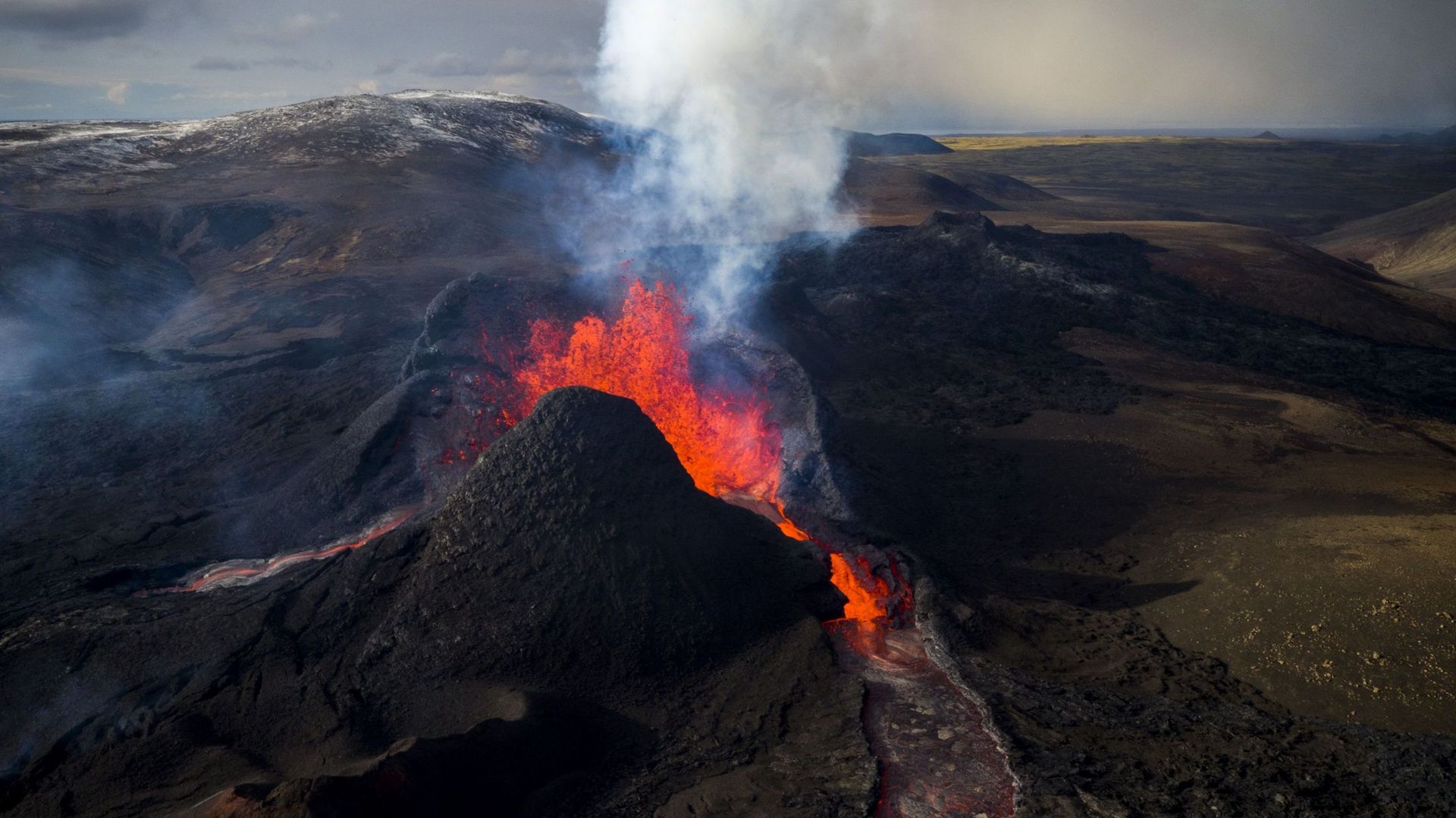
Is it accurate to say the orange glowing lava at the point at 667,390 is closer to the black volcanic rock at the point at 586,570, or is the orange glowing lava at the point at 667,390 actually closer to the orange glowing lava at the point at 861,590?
the orange glowing lava at the point at 861,590

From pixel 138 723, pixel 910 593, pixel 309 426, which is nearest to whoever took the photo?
pixel 138 723

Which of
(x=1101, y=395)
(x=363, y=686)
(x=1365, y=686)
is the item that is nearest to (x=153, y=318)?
(x=363, y=686)

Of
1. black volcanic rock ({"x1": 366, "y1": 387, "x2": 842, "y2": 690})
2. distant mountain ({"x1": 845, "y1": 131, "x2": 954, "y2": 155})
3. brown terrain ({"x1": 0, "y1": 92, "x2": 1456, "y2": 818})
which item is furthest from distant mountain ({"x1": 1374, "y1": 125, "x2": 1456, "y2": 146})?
black volcanic rock ({"x1": 366, "y1": 387, "x2": 842, "y2": 690})

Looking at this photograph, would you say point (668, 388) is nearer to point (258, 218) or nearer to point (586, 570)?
point (586, 570)

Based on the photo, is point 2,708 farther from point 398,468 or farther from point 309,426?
point 309,426

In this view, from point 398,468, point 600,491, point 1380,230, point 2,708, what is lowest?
point 2,708

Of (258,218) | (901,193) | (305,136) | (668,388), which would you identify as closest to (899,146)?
(901,193)
